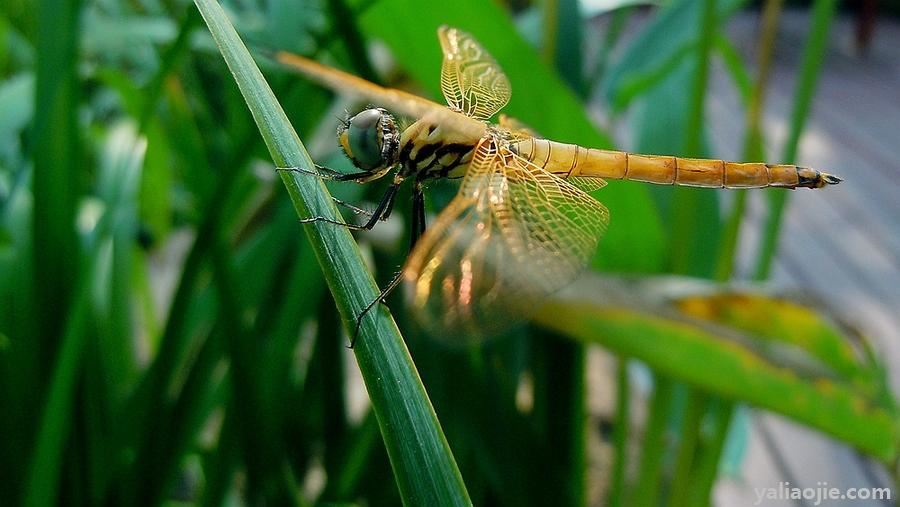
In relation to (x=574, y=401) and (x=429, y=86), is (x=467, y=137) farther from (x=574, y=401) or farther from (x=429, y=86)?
(x=574, y=401)

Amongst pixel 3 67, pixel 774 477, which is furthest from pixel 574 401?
pixel 3 67

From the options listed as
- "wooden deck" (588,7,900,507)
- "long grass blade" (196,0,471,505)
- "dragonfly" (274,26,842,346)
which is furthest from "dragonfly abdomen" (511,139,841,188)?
"wooden deck" (588,7,900,507)

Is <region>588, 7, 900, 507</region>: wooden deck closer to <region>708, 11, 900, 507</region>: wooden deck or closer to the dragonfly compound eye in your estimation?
<region>708, 11, 900, 507</region>: wooden deck

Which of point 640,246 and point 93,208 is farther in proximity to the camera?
point 93,208

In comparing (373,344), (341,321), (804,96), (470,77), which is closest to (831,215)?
(804,96)

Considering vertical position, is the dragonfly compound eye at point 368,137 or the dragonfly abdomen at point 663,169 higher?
the dragonfly compound eye at point 368,137

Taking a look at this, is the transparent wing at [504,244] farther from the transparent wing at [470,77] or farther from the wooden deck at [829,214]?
the wooden deck at [829,214]

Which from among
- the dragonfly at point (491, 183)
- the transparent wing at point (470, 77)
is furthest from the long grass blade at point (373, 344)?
Result: the transparent wing at point (470, 77)
